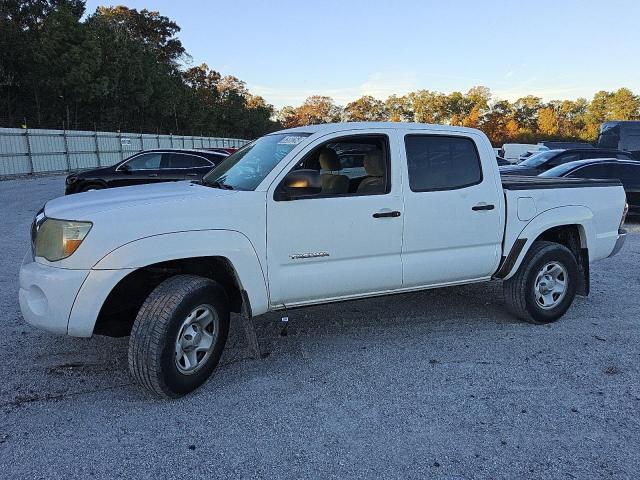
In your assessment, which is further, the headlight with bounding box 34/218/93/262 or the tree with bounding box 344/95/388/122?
the tree with bounding box 344/95/388/122

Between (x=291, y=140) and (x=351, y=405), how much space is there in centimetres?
209

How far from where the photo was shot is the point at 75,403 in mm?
3438

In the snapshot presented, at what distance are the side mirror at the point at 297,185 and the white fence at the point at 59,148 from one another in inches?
963

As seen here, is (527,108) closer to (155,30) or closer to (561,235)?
(155,30)

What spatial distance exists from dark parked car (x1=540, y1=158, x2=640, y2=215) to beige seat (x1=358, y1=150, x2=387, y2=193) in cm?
888

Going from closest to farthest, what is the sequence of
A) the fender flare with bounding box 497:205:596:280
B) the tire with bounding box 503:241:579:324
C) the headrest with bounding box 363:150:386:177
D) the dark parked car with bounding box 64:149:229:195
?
the headrest with bounding box 363:150:386:177 → the fender flare with bounding box 497:205:596:280 → the tire with bounding box 503:241:579:324 → the dark parked car with bounding box 64:149:229:195

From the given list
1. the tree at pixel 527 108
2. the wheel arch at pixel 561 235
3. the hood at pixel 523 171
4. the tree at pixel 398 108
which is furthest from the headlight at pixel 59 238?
the tree at pixel 398 108

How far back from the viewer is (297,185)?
3723 mm

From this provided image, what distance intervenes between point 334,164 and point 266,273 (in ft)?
3.85

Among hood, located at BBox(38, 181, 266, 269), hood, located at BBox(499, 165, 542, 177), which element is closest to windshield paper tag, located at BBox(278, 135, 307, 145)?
hood, located at BBox(38, 181, 266, 269)

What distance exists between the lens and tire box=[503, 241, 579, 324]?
4887 mm

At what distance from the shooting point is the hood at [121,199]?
3.42m

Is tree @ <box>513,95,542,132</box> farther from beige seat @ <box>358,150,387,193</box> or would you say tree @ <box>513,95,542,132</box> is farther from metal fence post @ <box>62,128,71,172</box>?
beige seat @ <box>358,150,387,193</box>

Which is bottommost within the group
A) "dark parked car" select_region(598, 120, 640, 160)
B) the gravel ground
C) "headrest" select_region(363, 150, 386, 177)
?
the gravel ground
